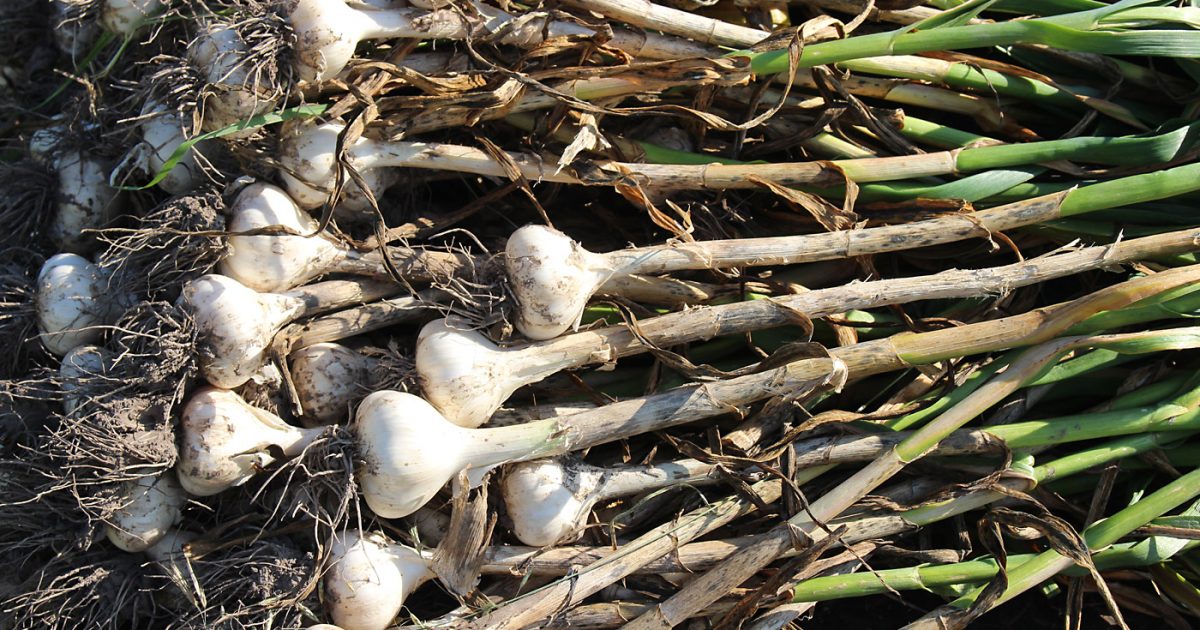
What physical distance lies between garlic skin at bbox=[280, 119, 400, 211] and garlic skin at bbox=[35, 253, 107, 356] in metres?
0.40

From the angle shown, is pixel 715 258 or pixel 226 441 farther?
pixel 715 258

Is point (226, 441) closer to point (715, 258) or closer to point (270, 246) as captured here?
point (270, 246)

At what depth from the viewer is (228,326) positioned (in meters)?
1.61

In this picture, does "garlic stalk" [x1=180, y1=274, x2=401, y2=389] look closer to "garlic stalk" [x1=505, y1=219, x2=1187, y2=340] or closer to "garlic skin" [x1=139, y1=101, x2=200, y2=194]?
"garlic skin" [x1=139, y1=101, x2=200, y2=194]

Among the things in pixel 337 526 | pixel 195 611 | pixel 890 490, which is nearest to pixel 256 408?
pixel 337 526

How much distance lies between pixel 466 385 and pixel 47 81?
1.53m

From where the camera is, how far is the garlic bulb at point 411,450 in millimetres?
1587

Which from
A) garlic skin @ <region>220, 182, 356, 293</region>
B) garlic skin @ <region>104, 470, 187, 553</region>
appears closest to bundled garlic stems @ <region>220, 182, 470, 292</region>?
garlic skin @ <region>220, 182, 356, 293</region>

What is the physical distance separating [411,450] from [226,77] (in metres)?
0.72

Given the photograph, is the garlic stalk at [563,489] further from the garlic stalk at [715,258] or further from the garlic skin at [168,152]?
the garlic skin at [168,152]

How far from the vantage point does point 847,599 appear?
6.79 ft

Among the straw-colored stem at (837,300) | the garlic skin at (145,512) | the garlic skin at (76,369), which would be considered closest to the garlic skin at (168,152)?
the garlic skin at (76,369)

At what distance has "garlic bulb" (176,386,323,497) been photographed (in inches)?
62.8

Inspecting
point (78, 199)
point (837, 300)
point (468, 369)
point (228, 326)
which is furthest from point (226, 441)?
point (837, 300)
